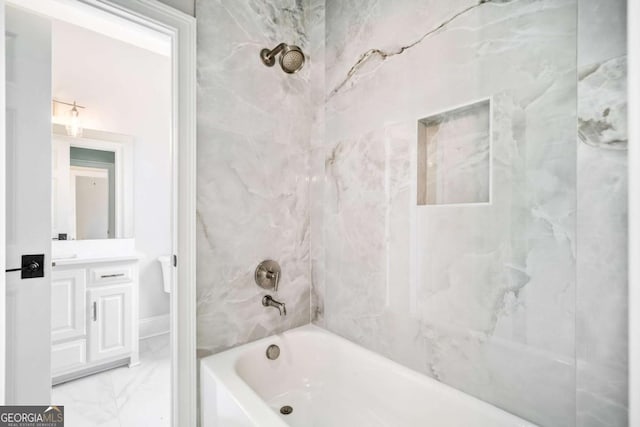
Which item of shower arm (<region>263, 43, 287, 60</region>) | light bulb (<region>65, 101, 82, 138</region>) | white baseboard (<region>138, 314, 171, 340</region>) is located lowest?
white baseboard (<region>138, 314, 171, 340</region>)

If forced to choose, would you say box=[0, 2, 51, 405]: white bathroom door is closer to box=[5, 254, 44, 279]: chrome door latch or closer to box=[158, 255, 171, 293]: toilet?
box=[5, 254, 44, 279]: chrome door latch

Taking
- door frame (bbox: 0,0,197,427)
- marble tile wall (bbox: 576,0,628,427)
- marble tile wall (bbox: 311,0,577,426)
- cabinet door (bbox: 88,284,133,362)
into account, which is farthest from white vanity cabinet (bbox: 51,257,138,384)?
marble tile wall (bbox: 576,0,628,427)

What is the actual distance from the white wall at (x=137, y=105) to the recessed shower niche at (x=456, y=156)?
2.11 meters

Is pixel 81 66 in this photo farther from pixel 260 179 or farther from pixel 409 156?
pixel 409 156

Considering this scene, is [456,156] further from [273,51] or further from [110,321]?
[110,321]

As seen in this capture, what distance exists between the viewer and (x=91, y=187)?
2641mm

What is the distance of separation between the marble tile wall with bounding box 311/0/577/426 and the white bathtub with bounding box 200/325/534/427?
75mm

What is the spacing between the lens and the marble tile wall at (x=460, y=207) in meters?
0.94

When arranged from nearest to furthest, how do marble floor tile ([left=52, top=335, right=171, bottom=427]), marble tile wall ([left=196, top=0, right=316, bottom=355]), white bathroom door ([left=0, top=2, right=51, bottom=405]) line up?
white bathroom door ([left=0, top=2, right=51, bottom=405]) → marble tile wall ([left=196, top=0, right=316, bottom=355]) → marble floor tile ([left=52, top=335, right=171, bottom=427])

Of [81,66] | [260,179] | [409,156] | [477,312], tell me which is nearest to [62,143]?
[81,66]

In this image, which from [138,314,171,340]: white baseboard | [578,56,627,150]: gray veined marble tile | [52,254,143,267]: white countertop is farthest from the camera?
[138,314,171,340]: white baseboard

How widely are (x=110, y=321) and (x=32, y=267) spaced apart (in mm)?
1122

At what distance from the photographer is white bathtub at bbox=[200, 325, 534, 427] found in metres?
1.09

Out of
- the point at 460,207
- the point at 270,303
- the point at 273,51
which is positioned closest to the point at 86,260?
the point at 270,303
